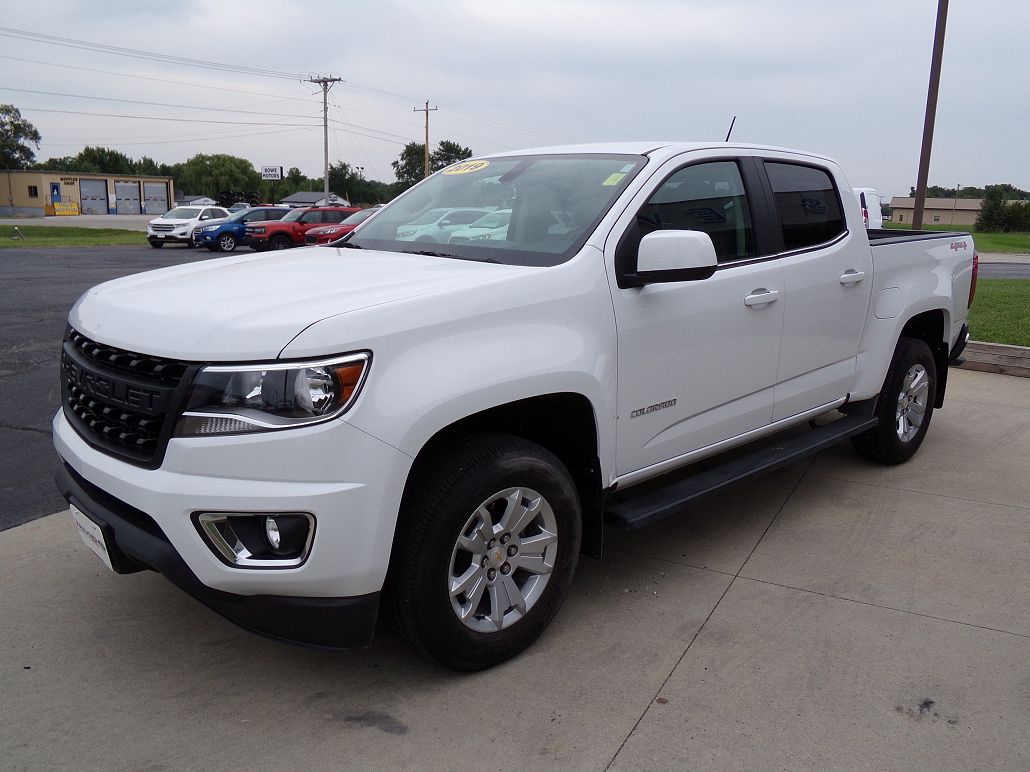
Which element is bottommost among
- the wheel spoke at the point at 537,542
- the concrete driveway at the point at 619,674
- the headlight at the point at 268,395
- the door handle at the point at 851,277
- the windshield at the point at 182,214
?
the concrete driveway at the point at 619,674

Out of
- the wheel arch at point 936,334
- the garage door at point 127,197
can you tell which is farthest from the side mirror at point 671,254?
the garage door at point 127,197

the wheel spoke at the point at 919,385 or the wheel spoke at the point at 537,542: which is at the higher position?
the wheel spoke at the point at 919,385

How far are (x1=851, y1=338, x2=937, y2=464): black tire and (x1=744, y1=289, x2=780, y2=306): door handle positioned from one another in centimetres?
151

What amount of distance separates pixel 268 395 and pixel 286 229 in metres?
27.2

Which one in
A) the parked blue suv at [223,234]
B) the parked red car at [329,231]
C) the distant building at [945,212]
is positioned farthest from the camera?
the distant building at [945,212]

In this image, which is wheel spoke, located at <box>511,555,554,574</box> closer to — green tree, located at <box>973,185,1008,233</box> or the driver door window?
the driver door window

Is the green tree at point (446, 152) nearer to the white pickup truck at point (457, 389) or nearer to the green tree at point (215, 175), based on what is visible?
the green tree at point (215, 175)

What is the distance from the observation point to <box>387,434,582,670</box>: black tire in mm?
2832

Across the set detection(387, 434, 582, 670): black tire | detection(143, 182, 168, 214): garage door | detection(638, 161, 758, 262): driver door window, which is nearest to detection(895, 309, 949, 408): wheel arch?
detection(638, 161, 758, 262): driver door window

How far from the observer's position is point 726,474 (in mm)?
4078

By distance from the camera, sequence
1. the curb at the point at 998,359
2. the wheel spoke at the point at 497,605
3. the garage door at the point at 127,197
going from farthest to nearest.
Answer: the garage door at the point at 127,197 → the curb at the point at 998,359 → the wheel spoke at the point at 497,605

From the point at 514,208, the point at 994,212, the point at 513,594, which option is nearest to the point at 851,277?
the point at 514,208

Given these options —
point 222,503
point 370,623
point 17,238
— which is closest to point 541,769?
point 370,623

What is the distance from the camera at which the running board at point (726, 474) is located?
3.58 metres
